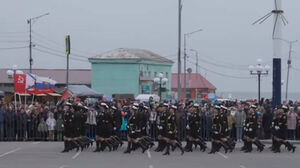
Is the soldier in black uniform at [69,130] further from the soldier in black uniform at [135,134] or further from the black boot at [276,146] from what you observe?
the black boot at [276,146]

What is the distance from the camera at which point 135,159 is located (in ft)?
76.2

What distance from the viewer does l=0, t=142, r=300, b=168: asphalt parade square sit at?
2102 centimetres

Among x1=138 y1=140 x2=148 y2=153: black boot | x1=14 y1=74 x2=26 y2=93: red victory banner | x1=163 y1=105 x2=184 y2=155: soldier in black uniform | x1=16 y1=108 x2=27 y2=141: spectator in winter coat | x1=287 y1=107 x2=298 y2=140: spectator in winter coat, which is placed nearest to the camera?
x1=163 y1=105 x2=184 y2=155: soldier in black uniform

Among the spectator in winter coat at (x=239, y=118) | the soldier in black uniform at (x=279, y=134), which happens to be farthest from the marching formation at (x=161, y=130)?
the spectator in winter coat at (x=239, y=118)

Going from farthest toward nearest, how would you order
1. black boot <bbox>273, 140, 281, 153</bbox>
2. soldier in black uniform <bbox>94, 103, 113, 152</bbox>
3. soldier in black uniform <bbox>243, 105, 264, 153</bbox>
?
soldier in black uniform <bbox>243, 105, 264, 153</bbox>
black boot <bbox>273, 140, 281, 153</bbox>
soldier in black uniform <bbox>94, 103, 113, 152</bbox>

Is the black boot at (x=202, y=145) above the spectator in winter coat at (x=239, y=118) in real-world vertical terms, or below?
below

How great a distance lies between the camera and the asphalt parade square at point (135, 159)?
68.9ft

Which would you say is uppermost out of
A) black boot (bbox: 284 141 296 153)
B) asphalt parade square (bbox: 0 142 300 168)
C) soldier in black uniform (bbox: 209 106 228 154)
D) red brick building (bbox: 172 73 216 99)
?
red brick building (bbox: 172 73 216 99)

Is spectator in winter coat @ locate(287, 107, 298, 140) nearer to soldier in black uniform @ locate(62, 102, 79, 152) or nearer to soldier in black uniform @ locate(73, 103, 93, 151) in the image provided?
soldier in black uniform @ locate(73, 103, 93, 151)

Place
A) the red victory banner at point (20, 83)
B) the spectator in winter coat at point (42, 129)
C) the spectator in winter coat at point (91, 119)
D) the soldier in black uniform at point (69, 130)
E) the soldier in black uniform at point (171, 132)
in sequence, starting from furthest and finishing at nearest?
Result: 1. the red victory banner at point (20, 83)
2. the spectator in winter coat at point (42, 129)
3. the spectator in winter coat at point (91, 119)
4. the soldier in black uniform at point (69, 130)
5. the soldier in black uniform at point (171, 132)

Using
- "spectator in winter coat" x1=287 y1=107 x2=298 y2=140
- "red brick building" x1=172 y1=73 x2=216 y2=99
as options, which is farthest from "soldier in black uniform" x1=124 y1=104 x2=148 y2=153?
"red brick building" x1=172 y1=73 x2=216 y2=99

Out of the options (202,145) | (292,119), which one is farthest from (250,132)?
(292,119)

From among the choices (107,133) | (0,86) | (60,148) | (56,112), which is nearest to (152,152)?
(107,133)

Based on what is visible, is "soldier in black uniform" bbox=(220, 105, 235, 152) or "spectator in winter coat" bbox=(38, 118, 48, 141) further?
"spectator in winter coat" bbox=(38, 118, 48, 141)
